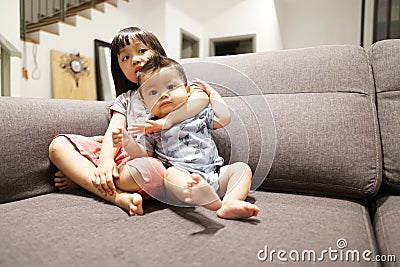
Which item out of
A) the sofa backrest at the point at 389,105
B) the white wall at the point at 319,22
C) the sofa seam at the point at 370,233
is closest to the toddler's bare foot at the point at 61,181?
the sofa seam at the point at 370,233

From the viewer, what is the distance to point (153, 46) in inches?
45.5

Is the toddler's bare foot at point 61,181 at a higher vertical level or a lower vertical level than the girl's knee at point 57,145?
lower

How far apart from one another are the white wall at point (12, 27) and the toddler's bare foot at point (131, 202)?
243cm

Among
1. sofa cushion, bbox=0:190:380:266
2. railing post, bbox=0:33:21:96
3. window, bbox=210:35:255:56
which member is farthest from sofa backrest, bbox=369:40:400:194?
window, bbox=210:35:255:56

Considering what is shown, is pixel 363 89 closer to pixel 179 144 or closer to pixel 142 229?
pixel 179 144

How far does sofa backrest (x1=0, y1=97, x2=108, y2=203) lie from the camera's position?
95 cm

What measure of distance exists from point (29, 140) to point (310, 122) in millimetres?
822

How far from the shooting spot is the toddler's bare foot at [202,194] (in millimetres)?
759

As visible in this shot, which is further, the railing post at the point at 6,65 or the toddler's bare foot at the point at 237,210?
the railing post at the point at 6,65

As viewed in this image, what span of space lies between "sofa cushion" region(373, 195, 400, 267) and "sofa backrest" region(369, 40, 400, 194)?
0.08 m

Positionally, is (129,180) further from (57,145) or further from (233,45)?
(233,45)

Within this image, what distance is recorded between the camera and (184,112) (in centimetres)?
96

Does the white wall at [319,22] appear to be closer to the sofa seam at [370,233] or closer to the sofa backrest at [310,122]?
the sofa backrest at [310,122]

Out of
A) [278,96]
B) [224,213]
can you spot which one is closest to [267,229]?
[224,213]
